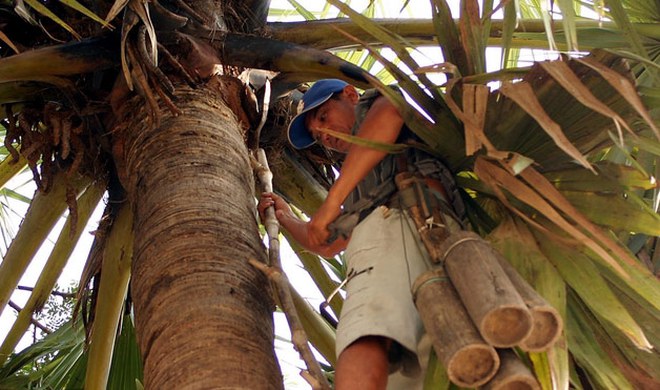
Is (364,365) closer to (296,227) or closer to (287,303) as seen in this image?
(287,303)

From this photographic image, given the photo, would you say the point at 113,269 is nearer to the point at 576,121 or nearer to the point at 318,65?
the point at 318,65

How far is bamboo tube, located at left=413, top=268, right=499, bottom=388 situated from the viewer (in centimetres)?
A: 214

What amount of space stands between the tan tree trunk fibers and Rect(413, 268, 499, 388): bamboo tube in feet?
1.57

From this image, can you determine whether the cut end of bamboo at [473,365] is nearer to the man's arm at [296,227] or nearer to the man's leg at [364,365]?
A: the man's leg at [364,365]

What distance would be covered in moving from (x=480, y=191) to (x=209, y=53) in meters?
1.28

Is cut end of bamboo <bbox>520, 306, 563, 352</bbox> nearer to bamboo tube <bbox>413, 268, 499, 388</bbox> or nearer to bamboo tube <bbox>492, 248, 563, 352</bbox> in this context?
bamboo tube <bbox>492, 248, 563, 352</bbox>

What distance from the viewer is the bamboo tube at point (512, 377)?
211 cm

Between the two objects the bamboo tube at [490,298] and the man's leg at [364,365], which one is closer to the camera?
the bamboo tube at [490,298]

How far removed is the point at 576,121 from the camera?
2.69m

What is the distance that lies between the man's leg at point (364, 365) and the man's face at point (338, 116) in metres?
1.19

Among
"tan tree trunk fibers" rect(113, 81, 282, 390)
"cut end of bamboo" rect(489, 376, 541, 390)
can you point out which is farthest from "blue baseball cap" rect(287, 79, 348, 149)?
"cut end of bamboo" rect(489, 376, 541, 390)

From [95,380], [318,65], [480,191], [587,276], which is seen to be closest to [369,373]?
[587,276]

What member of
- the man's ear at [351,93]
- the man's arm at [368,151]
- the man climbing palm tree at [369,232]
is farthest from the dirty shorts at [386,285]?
the man's ear at [351,93]

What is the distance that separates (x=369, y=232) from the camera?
2939mm
